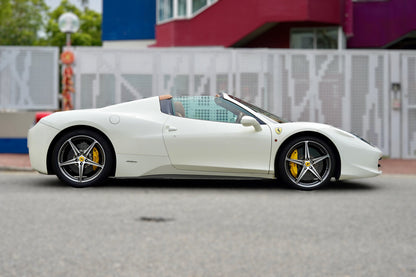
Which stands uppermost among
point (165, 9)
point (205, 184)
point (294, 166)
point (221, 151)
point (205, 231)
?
point (165, 9)

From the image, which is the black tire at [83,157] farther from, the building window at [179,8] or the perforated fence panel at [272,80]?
the building window at [179,8]

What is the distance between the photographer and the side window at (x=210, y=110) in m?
7.11

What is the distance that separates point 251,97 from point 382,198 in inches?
263

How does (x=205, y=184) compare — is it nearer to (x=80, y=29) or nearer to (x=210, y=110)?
(x=210, y=110)

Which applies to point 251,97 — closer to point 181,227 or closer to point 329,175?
point 329,175

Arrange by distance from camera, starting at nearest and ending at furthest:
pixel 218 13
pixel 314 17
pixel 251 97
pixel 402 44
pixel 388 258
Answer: pixel 388 258
pixel 251 97
pixel 314 17
pixel 218 13
pixel 402 44

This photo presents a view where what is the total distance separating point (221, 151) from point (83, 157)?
1.62 meters

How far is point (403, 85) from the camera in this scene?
518 inches

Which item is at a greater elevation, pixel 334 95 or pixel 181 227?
pixel 334 95

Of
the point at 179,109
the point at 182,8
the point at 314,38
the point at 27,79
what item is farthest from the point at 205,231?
the point at 182,8

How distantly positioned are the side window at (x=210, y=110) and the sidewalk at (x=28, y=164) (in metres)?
3.77

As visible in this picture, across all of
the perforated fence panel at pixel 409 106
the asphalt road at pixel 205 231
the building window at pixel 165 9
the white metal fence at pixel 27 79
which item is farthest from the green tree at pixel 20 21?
the asphalt road at pixel 205 231

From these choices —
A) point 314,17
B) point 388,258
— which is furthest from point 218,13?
point 388,258

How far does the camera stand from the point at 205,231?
489 centimetres
